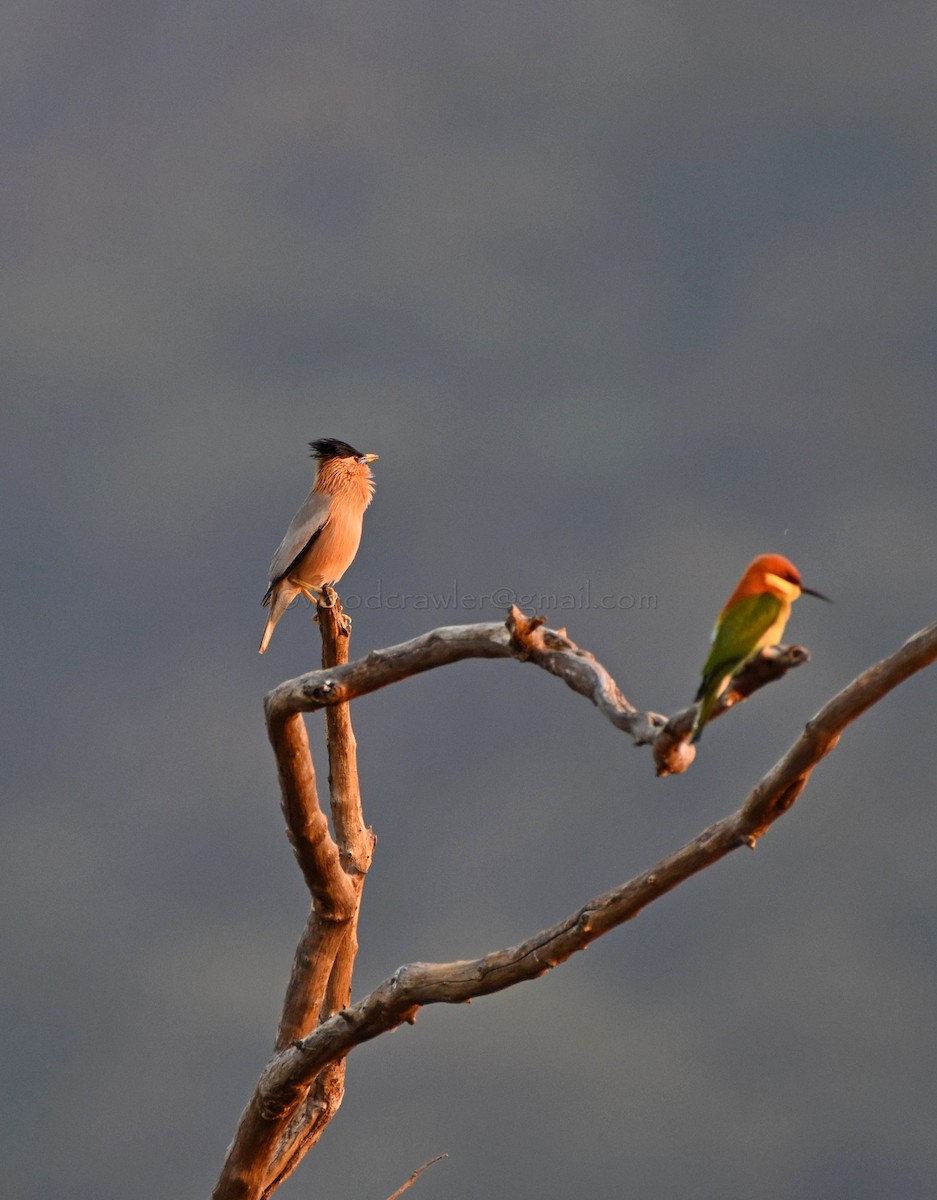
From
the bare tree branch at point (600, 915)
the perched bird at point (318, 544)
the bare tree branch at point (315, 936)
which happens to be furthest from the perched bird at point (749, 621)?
the perched bird at point (318, 544)

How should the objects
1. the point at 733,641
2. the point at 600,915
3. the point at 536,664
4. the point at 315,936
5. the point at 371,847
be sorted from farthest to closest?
the point at 371,847 → the point at 315,936 → the point at 600,915 → the point at 536,664 → the point at 733,641

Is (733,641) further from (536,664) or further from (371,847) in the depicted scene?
(371,847)

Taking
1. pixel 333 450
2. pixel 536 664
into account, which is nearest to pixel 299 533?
pixel 333 450

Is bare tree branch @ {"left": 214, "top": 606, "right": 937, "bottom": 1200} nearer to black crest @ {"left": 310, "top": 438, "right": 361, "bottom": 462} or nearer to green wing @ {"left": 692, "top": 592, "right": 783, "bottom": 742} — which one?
green wing @ {"left": 692, "top": 592, "right": 783, "bottom": 742}

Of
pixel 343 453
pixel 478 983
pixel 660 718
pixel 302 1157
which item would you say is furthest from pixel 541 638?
pixel 343 453

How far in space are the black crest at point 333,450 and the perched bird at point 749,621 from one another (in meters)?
5.76

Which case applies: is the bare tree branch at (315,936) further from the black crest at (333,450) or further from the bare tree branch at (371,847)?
the black crest at (333,450)

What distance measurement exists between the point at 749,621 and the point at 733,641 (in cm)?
15

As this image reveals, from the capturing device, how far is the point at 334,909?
8.47 metres

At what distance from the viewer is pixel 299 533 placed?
10.3 m

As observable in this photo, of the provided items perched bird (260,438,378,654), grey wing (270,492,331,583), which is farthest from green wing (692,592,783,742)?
grey wing (270,492,331,583)

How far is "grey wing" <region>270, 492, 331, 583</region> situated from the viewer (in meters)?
10.1

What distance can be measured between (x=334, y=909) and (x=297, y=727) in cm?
152

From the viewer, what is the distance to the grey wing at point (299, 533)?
1011 centimetres
